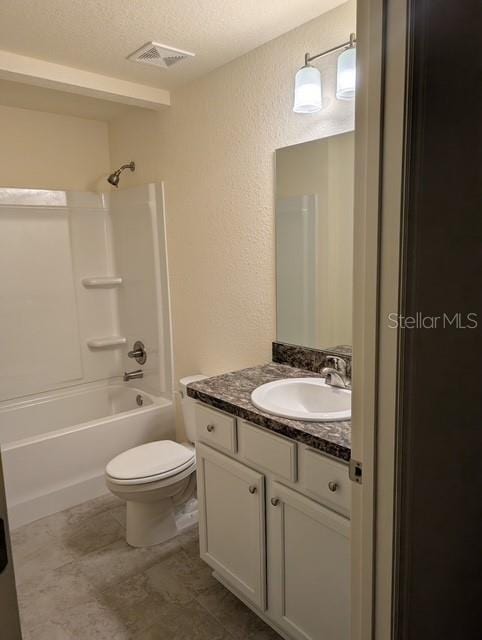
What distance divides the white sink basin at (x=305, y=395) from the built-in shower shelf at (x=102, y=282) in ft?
6.41

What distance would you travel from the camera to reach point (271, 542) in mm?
1588

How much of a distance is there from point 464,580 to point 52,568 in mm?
1819

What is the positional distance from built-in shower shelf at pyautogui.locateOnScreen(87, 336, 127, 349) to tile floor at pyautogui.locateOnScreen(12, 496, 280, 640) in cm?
128

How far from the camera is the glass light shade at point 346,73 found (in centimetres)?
169

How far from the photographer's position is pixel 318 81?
1.82 m

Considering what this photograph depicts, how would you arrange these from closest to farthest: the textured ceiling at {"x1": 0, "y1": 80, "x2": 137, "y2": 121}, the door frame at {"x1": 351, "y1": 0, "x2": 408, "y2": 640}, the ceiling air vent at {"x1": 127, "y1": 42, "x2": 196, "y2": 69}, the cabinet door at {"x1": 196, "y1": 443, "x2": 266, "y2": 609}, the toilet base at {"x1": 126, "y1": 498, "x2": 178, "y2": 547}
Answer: the door frame at {"x1": 351, "y1": 0, "x2": 408, "y2": 640}
the cabinet door at {"x1": 196, "y1": 443, "x2": 266, "y2": 609}
the ceiling air vent at {"x1": 127, "y1": 42, "x2": 196, "y2": 69}
the toilet base at {"x1": 126, "y1": 498, "x2": 178, "y2": 547}
the textured ceiling at {"x1": 0, "y1": 80, "x2": 137, "y2": 121}

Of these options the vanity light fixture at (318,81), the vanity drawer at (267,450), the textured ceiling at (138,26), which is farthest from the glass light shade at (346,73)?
the vanity drawer at (267,450)

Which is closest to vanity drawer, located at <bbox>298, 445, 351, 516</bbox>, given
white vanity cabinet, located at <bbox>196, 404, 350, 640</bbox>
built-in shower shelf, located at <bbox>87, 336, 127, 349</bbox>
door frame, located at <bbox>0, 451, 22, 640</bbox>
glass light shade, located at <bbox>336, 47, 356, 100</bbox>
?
white vanity cabinet, located at <bbox>196, 404, 350, 640</bbox>

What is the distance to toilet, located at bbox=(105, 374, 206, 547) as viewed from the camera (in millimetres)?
2129

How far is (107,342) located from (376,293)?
287cm

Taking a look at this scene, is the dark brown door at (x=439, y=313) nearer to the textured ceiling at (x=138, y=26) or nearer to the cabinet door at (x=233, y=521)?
the cabinet door at (x=233, y=521)

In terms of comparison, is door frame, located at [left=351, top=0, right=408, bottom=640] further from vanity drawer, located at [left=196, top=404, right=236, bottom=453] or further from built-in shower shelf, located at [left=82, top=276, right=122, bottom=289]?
built-in shower shelf, located at [left=82, top=276, right=122, bottom=289]

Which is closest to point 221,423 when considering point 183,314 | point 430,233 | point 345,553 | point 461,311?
point 345,553

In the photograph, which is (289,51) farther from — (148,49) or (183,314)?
(183,314)
